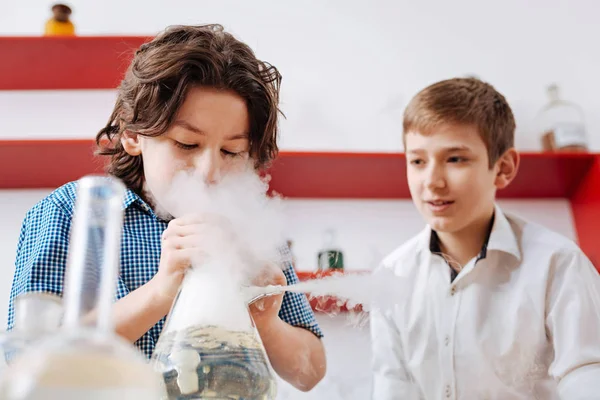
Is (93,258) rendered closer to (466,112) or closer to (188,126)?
(188,126)

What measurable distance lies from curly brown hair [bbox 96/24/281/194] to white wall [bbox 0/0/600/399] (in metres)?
1.04

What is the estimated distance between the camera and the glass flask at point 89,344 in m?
0.27

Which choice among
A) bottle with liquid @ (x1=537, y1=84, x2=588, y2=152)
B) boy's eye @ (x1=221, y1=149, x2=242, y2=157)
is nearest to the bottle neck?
boy's eye @ (x1=221, y1=149, x2=242, y2=157)

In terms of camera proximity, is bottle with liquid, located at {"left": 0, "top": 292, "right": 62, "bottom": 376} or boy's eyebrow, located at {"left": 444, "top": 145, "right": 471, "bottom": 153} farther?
boy's eyebrow, located at {"left": 444, "top": 145, "right": 471, "bottom": 153}

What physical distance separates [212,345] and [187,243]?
0.35 ft

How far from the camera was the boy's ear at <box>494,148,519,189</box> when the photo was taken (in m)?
1.73

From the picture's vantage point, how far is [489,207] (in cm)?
161

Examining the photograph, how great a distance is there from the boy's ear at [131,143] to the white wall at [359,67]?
110 cm

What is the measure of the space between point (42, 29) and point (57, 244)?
164cm

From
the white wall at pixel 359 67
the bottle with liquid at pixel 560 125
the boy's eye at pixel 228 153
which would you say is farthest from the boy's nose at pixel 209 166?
the bottle with liquid at pixel 560 125

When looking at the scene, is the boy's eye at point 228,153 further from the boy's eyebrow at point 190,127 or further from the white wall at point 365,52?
the white wall at point 365,52

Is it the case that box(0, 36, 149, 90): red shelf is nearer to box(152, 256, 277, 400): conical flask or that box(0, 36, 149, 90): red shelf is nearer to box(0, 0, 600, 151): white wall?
box(0, 0, 600, 151): white wall

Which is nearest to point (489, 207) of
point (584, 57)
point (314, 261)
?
point (314, 261)

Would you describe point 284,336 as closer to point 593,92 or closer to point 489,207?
point 489,207
